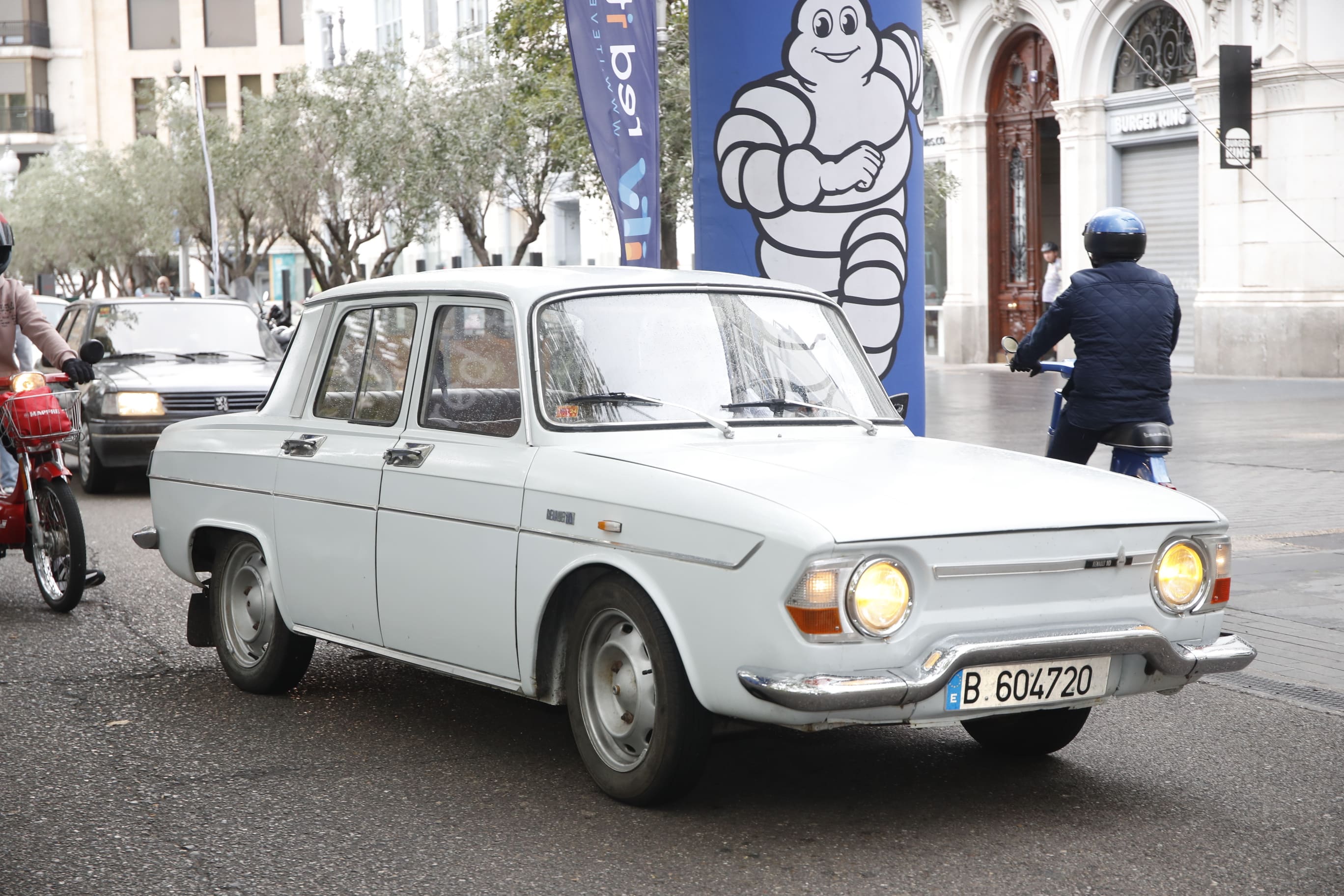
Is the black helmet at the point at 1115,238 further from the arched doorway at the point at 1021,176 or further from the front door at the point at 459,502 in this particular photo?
the arched doorway at the point at 1021,176

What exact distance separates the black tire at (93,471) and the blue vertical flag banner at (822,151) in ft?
19.6

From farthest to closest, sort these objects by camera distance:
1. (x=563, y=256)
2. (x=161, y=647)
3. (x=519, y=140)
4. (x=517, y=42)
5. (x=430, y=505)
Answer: (x=563, y=256) → (x=519, y=140) → (x=517, y=42) → (x=161, y=647) → (x=430, y=505)

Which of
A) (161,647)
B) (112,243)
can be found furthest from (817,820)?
(112,243)

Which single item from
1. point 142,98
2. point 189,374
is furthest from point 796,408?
point 142,98

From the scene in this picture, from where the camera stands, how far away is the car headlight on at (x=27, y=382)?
27.7 feet

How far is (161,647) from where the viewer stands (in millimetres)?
7449

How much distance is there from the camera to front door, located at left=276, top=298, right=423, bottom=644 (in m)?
5.65

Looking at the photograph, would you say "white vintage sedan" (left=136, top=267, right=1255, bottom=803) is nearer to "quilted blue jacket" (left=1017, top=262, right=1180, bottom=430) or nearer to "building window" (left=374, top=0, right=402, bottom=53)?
"quilted blue jacket" (left=1017, top=262, right=1180, bottom=430)

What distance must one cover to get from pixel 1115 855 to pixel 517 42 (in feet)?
74.8

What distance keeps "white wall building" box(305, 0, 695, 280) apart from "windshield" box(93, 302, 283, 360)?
1973 centimetres

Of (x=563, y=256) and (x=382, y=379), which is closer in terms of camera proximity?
(x=382, y=379)

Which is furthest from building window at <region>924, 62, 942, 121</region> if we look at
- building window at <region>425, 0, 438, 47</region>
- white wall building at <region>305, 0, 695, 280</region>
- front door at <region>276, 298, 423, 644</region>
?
Result: front door at <region>276, 298, 423, 644</region>

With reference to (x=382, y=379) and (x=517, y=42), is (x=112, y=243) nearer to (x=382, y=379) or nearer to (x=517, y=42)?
(x=517, y=42)

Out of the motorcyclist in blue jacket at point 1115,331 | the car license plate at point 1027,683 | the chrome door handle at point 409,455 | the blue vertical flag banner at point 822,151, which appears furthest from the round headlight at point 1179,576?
the blue vertical flag banner at point 822,151
